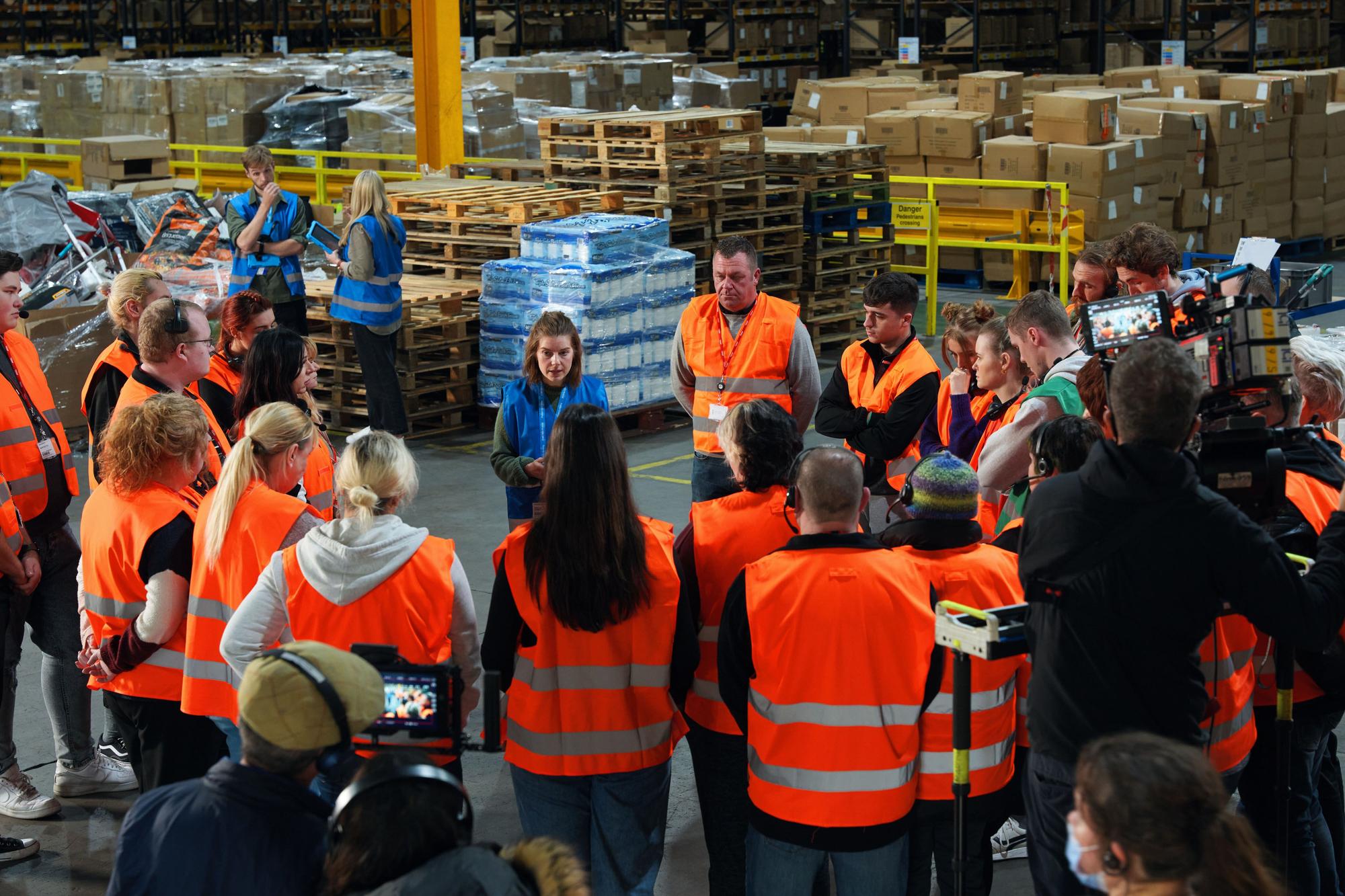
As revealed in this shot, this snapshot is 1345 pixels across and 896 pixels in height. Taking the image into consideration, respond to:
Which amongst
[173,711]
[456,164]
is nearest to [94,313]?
[456,164]

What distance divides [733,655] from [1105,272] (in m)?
3.33

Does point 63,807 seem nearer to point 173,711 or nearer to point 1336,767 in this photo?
point 173,711

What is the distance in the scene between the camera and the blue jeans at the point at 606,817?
3.87 metres

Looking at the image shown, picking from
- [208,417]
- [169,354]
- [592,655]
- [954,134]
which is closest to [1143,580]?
[592,655]

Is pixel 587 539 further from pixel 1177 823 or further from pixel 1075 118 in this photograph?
pixel 1075 118

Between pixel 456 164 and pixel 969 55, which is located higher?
pixel 969 55

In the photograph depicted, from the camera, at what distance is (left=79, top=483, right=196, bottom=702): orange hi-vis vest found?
14.2 ft

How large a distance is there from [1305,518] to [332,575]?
2547mm

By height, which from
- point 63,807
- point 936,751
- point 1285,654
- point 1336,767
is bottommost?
point 63,807

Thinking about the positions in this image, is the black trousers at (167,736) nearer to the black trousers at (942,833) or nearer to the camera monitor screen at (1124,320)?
the black trousers at (942,833)

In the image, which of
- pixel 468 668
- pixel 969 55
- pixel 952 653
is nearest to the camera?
pixel 952 653

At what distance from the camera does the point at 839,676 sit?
11.5ft

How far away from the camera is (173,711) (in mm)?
4488

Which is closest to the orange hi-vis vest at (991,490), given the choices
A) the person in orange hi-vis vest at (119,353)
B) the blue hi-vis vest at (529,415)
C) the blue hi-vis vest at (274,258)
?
the blue hi-vis vest at (529,415)
